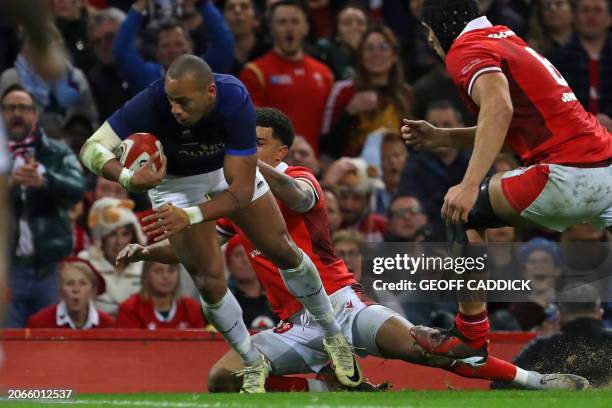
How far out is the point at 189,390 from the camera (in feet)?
33.5

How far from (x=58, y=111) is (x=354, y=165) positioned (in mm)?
2776

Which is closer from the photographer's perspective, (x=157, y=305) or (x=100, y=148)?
(x=100, y=148)

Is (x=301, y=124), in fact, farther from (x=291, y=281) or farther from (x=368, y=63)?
(x=291, y=281)

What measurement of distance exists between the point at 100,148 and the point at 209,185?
0.82m

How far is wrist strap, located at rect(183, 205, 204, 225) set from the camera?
806 centimetres

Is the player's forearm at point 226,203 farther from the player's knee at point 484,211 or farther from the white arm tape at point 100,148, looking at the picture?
the player's knee at point 484,211

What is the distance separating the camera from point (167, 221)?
7.96 metres

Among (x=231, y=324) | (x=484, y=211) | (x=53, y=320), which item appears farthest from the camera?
(x=53, y=320)

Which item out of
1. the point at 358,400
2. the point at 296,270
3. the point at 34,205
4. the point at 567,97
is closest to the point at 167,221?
the point at 296,270

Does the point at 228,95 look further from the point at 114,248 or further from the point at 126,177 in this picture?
the point at 114,248

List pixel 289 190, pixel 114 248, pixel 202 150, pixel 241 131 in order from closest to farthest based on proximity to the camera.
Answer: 1. pixel 241 131
2. pixel 202 150
3. pixel 289 190
4. pixel 114 248

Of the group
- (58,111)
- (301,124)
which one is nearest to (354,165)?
(301,124)

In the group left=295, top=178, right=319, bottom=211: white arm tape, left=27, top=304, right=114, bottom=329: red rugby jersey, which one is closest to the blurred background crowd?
left=27, top=304, right=114, bottom=329: red rugby jersey

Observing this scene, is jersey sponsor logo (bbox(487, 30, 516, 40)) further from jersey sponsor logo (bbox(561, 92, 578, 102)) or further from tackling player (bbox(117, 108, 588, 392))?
tackling player (bbox(117, 108, 588, 392))
